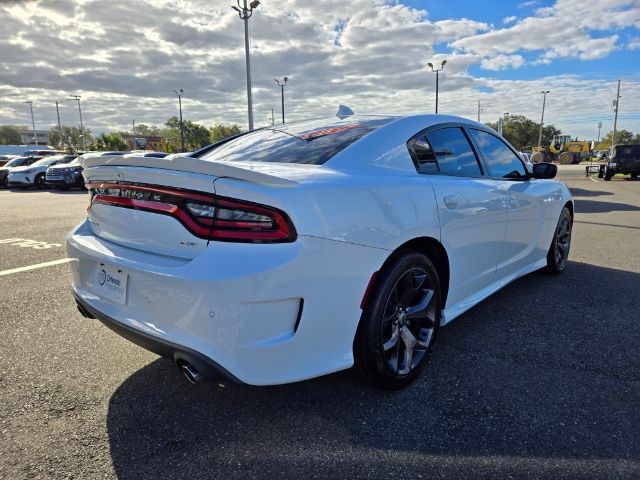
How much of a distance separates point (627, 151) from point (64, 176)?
24.6 m

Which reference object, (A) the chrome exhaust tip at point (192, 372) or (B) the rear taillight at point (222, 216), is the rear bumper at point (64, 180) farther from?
(A) the chrome exhaust tip at point (192, 372)

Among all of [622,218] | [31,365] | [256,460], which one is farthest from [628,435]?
[622,218]

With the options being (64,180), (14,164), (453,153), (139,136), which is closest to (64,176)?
(64,180)

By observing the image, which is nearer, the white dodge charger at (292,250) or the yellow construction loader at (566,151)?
the white dodge charger at (292,250)

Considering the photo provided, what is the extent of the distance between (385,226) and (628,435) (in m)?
1.48

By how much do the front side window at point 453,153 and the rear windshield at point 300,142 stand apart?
1.20 ft

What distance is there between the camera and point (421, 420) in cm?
230

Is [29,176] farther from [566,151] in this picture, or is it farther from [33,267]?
[566,151]

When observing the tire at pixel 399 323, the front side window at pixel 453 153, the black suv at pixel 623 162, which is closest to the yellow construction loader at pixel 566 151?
the black suv at pixel 623 162

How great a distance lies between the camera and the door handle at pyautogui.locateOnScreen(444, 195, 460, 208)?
9.10ft

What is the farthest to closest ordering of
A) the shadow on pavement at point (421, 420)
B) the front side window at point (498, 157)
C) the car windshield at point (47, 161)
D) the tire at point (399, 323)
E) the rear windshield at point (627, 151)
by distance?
1. the rear windshield at point (627, 151)
2. the car windshield at point (47, 161)
3. the front side window at point (498, 157)
4. the tire at point (399, 323)
5. the shadow on pavement at point (421, 420)

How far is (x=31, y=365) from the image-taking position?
112 inches

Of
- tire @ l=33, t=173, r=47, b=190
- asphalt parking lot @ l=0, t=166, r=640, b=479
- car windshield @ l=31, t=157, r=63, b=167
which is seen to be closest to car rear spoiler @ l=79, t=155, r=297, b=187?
asphalt parking lot @ l=0, t=166, r=640, b=479

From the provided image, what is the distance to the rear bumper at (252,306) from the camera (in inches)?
74.0
